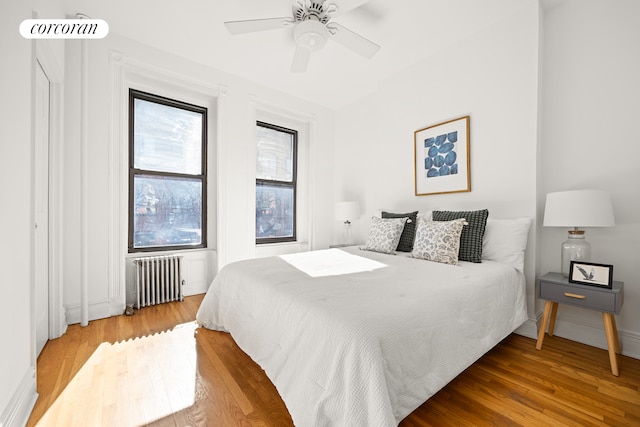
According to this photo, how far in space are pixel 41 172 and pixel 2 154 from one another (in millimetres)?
1148

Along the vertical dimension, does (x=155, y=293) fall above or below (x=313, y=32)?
below

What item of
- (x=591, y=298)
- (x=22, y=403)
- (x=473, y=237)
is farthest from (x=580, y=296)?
(x=22, y=403)

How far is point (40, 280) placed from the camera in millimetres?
2010

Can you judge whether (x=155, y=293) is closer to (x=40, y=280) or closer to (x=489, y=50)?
(x=40, y=280)

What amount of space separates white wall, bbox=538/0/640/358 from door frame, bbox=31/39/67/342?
413 centimetres

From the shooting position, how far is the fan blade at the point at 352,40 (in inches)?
81.7

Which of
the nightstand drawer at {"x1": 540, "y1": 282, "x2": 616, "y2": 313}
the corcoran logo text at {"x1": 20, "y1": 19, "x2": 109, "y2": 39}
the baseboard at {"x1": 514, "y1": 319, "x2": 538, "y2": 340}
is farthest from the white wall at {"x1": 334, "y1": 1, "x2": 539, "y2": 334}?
the corcoran logo text at {"x1": 20, "y1": 19, "x2": 109, "y2": 39}

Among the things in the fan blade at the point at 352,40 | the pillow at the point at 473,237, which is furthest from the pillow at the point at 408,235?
the fan blade at the point at 352,40

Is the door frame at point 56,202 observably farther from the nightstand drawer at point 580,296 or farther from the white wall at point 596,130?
the white wall at point 596,130

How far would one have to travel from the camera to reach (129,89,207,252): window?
2.96 m

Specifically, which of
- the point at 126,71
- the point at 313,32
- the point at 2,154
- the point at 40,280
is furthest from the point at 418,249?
the point at 126,71

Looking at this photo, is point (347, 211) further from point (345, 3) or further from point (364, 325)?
point (364, 325)

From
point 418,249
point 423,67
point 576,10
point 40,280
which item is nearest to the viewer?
point 40,280

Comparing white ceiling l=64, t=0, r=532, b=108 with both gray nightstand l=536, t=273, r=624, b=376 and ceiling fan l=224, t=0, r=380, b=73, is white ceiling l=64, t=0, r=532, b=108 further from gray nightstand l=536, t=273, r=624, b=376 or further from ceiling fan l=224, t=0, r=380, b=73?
gray nightstand l=536, t=273, r=624, b=376
